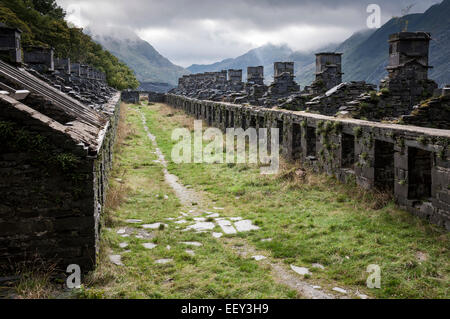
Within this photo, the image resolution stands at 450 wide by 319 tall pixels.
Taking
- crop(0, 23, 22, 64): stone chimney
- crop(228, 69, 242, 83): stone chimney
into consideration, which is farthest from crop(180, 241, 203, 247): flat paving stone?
crop(228, 69, 242, 83): stone chimney

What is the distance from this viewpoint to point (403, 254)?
699 cm

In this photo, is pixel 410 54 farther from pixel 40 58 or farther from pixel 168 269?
pixel 40 58

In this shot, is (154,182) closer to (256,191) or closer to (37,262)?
(256,191)

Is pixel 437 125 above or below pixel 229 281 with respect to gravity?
above

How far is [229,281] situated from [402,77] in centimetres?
1219

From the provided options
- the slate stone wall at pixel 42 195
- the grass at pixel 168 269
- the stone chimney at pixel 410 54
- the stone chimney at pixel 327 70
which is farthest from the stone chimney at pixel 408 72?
the slate stone wall at pixel 42 195

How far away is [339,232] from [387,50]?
581ft

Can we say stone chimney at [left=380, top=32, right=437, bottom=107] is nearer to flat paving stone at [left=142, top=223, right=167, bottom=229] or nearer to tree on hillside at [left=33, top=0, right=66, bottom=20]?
flat paving stone at [left=142, top=223, right=167, bottom=229]

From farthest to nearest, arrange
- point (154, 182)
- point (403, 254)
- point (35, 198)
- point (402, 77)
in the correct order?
point (402, 77) → point (154, 182) → point (403, 254) → point (35, 198)

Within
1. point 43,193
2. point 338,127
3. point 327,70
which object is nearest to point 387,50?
point 327,70

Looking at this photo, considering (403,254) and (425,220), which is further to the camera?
(425,220)
